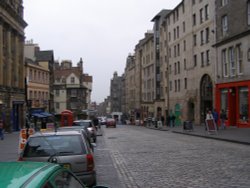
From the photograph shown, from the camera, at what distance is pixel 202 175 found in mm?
13016

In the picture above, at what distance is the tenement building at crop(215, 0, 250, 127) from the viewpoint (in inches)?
1524

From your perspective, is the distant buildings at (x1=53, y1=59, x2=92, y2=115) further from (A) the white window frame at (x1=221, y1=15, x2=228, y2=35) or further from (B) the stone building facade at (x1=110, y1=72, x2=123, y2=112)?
(B) the stone building facade at (x1=110, y1=72, x2=123, y2=112)

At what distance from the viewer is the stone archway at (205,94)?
5116cm

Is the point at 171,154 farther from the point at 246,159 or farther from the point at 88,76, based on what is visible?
the point at 88,76

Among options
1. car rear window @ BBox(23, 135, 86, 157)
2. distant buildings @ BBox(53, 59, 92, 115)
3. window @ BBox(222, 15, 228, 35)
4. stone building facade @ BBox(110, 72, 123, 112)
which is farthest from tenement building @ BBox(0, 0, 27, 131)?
stone building facade @ BBox(110, 72, 123, 112)

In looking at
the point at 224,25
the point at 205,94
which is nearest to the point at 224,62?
the point at 224,25

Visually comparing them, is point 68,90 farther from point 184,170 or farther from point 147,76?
point 184,170

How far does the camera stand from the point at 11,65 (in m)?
47.3

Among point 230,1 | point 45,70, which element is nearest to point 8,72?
point 230,1

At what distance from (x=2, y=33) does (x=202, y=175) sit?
34.6 m

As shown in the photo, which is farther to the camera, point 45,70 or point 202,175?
point 45,70

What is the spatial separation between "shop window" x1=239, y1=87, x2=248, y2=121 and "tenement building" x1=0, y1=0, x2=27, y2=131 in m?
21.7

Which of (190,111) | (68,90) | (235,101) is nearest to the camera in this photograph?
(235,101)

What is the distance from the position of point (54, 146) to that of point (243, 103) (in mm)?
32049
